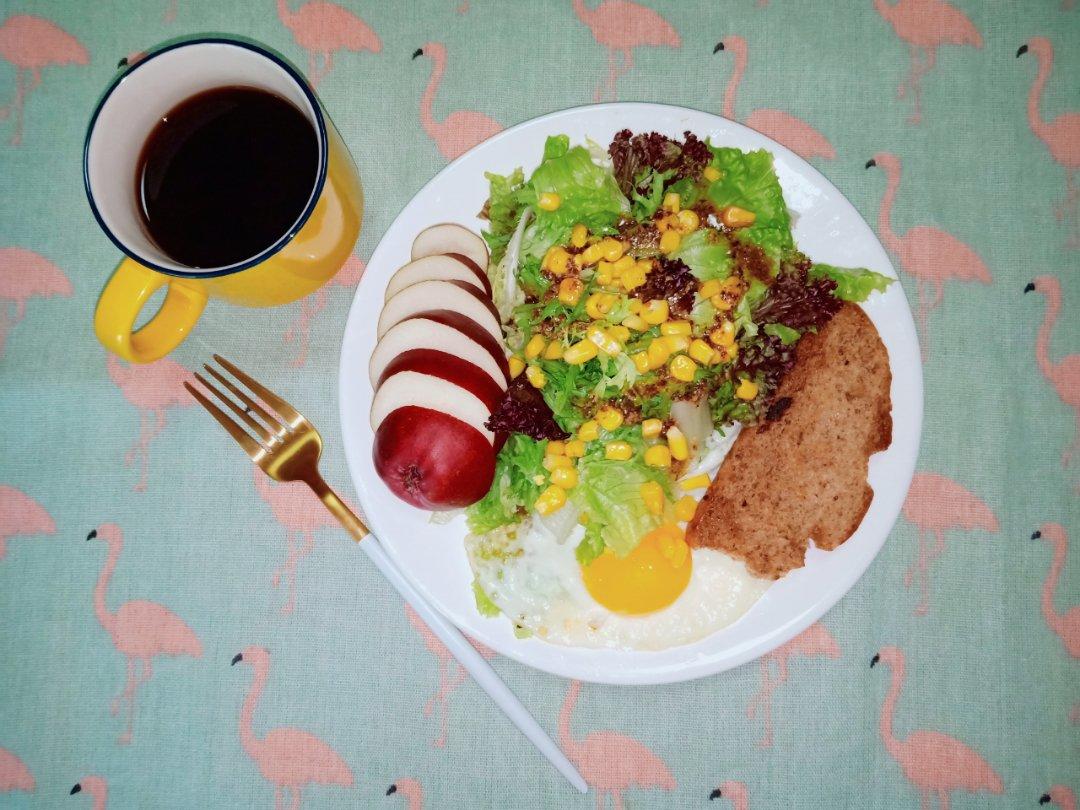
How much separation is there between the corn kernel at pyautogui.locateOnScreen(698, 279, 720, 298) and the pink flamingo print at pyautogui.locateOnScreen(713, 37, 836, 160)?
2.50 feet

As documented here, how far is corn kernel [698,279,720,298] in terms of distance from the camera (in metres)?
2.21

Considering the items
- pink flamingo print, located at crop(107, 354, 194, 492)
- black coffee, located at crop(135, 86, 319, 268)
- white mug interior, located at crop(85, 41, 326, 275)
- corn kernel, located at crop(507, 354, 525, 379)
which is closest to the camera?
white mug interior, located at crop(85, 41, 326, 275)

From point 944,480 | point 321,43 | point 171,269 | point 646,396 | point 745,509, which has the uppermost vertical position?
point 321,43

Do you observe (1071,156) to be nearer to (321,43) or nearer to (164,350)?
(321,43)

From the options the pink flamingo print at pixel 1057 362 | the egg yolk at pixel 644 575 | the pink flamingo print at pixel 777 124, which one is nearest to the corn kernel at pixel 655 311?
the egg yolk at pixel 644 575

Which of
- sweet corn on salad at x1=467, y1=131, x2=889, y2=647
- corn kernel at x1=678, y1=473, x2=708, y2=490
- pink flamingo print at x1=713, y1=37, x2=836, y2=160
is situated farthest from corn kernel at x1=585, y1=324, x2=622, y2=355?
pink flamingo print at x1=713, y1=37, x2=836, y2=160

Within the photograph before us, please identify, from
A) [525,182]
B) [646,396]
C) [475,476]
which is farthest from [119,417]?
[646,396]

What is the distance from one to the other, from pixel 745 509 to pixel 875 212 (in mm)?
1213

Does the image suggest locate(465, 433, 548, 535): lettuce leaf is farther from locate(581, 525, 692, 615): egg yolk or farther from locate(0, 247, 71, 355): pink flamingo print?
locate(0, 247, 71, 355): pink flamingo print

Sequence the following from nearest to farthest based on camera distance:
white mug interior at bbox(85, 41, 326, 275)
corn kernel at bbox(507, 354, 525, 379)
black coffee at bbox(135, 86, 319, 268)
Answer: white mug interior at bbox(85, 41, 326, 275)
black coffee at bbox(135, 86, 319, 268)
corn kernel at bbox(507, 354, 525, 379)

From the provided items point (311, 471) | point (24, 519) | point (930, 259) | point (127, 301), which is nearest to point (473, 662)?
point (311, 471)

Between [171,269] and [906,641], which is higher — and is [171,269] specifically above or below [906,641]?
above

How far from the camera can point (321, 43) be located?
269 cm

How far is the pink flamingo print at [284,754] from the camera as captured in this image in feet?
8.35
